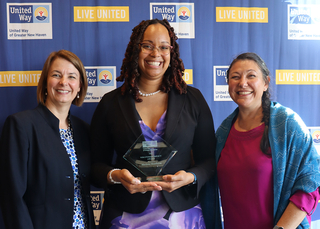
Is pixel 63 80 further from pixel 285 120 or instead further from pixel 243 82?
pixel 285 120

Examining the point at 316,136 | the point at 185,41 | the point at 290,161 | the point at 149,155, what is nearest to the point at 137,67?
the point at 149,155

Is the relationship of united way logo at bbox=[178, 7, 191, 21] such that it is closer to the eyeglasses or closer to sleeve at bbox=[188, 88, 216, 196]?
the eyeglasses

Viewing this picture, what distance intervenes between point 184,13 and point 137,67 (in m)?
1.08

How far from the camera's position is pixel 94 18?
2.62 m

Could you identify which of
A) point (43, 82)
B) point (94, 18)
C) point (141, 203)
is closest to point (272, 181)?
point (141, 203)

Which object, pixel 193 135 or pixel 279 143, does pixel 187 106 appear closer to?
pixel 193 135

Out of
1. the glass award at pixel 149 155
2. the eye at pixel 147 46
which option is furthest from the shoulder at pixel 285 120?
the eye at pixel 147 46

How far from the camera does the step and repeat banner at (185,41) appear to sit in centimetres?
259

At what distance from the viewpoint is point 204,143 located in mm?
2014

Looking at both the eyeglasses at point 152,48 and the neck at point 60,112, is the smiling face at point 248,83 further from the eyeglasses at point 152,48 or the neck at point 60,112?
the neck at point 60,112

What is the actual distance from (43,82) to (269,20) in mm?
2353

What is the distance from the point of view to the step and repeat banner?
8.51 feet

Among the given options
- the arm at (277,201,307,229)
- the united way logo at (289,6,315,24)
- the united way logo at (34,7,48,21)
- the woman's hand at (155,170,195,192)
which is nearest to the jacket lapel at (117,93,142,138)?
the woman's hand at (155,170,195,192)

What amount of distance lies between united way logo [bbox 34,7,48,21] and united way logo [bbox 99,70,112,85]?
792 millimetres
